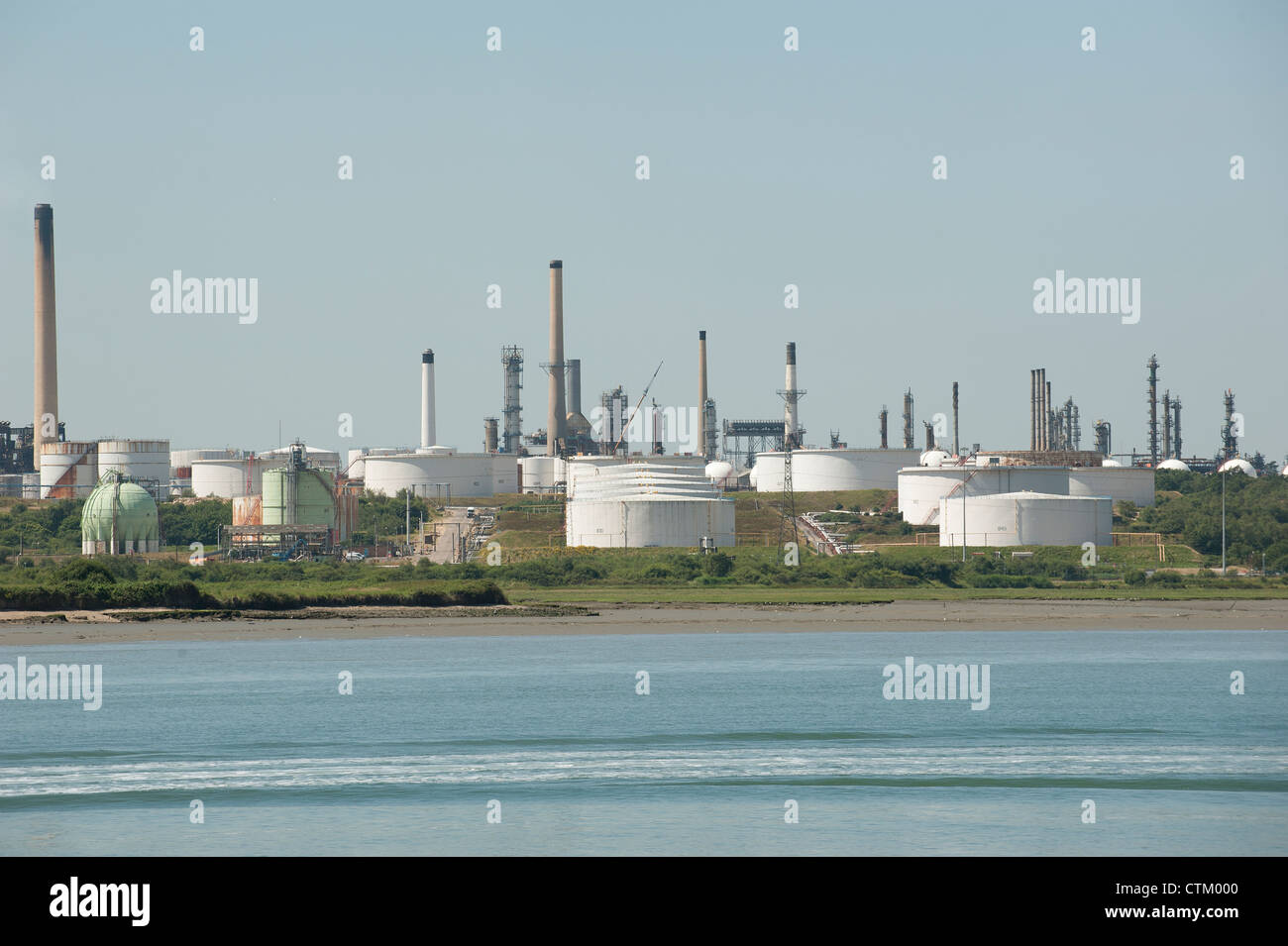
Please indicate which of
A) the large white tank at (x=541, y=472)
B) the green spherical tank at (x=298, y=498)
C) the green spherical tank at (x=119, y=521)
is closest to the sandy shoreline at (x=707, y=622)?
the green spherical tank at (x=119, y=521)

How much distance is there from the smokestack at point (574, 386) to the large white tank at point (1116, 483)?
59812 mm

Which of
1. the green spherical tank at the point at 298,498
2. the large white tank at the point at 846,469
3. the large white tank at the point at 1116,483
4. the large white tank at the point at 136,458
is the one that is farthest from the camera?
the large white tank at the point at 846,469

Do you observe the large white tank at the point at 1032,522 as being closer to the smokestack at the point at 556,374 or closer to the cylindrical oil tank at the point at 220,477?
the smokestack at the point at 556,374

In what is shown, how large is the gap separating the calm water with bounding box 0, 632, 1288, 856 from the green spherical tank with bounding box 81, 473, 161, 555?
45141mm

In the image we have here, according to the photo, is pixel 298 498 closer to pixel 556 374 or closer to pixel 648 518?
pixel 648 518

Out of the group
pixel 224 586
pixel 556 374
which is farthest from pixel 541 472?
pixel 224 586

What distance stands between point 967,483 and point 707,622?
5318cm

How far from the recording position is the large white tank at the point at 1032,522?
312ft

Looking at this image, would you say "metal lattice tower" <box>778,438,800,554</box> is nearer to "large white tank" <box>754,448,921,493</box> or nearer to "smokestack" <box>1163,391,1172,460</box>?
"large white tank" <box>754,448,921,493</box>

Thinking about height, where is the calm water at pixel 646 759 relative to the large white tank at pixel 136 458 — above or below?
below

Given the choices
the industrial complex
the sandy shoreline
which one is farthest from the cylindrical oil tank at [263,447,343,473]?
the sandy shoreline

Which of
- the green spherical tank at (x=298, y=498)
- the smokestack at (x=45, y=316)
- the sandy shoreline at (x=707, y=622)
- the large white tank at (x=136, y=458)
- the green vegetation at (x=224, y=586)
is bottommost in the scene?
the sandy shoreline at (x=707, y=622)

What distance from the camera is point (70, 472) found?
406ft
